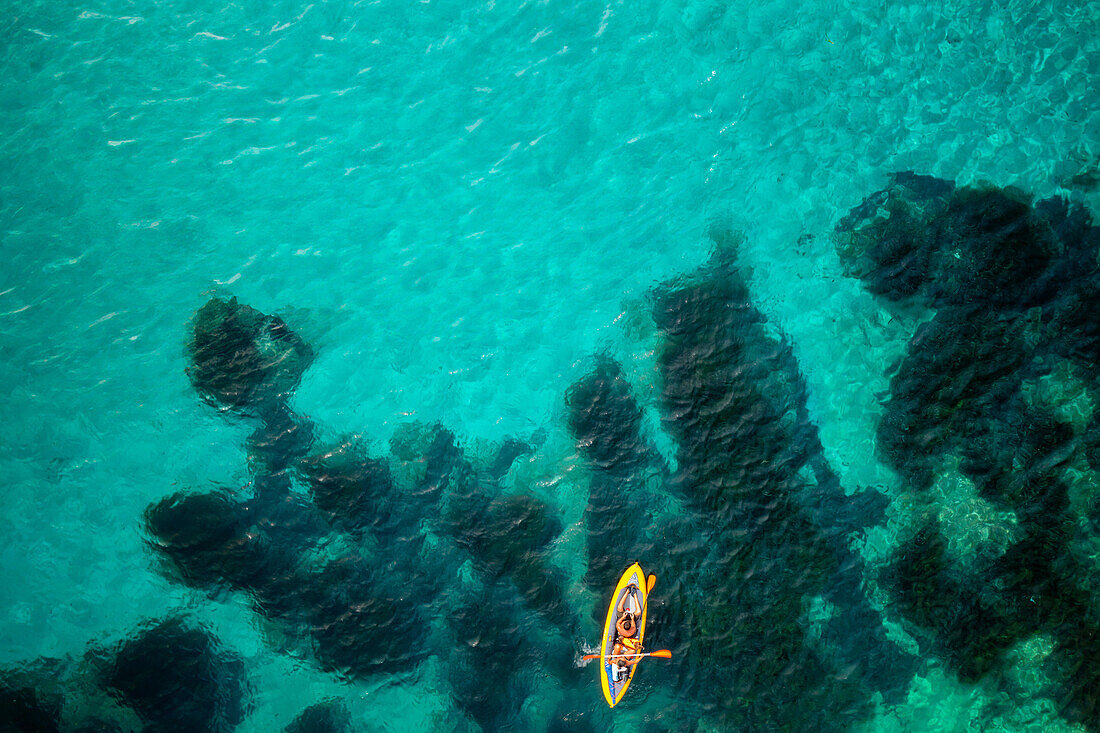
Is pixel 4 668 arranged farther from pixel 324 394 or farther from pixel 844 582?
pixel 844 582

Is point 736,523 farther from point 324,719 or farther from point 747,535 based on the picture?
point 324,719

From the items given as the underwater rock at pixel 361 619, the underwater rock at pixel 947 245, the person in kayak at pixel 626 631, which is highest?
the underwater rock at pixel 947 245

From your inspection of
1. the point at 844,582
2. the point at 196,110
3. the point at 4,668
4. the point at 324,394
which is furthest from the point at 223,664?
the point at 844,582

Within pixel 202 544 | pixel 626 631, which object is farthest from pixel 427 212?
pixel 626 631

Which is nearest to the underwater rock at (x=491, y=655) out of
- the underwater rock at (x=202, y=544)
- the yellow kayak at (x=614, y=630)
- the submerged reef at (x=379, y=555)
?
the submerged reef at (x=379, y=555)

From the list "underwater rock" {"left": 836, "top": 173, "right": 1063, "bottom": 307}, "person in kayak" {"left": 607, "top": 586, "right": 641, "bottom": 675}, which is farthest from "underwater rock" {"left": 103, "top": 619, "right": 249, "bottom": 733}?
"underwater rock" {"left": 836, "top": 173, "right": 1063, "bottom": 307}

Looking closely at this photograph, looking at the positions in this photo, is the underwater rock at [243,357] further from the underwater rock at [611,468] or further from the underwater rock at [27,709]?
the underwater rock at [27,709]

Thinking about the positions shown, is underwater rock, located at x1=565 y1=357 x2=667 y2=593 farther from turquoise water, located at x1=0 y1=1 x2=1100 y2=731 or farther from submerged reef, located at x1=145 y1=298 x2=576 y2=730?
submerged reef, located at x1=145 y1=298 x2=576 y2=730
